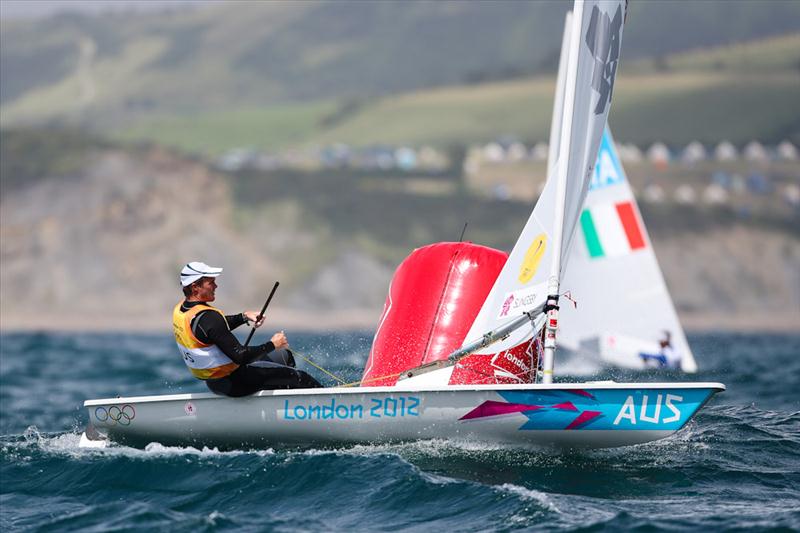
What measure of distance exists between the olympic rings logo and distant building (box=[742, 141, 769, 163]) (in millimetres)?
63639

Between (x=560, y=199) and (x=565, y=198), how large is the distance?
0.45 ft

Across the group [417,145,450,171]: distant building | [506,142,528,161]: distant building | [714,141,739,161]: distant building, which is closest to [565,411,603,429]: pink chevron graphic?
[506,142,528,161]: distant building

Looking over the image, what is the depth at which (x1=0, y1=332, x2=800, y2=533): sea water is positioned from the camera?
7.66 meters

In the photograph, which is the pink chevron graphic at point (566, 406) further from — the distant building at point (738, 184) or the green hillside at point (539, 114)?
the green hillside at point (539, 114)

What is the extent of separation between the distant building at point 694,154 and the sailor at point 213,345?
2497 inches

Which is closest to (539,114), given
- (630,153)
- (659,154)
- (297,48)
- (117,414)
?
(630,153)

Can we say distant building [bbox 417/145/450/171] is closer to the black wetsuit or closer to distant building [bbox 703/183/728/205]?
distant building [bbox 703/183/728/205]

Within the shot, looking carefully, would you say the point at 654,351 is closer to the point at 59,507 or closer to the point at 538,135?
the point at 59,507

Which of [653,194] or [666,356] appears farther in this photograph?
[653,194]

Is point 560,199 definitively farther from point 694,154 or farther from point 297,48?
point 297,48

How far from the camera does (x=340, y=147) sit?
243 feet

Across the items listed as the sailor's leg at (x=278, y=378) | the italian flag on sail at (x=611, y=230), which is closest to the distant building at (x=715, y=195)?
the italian flag on sail at (x=611, y=230)

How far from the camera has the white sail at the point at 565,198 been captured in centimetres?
925

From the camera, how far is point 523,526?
744cm
